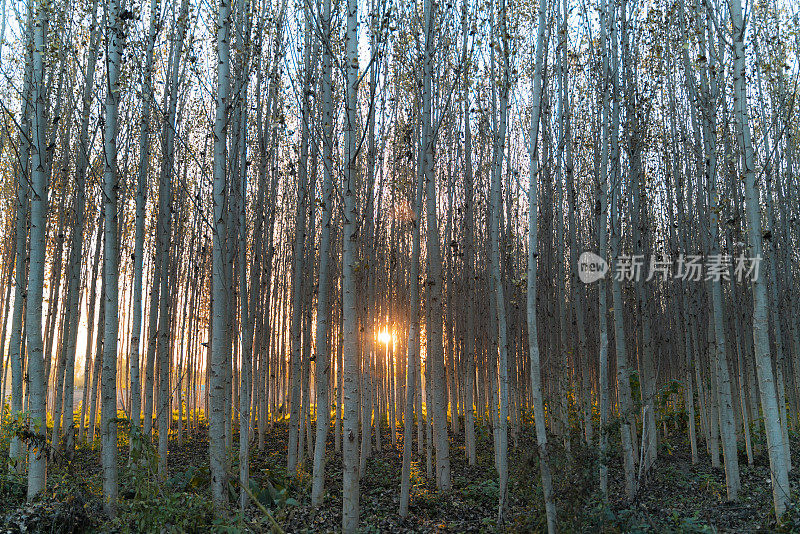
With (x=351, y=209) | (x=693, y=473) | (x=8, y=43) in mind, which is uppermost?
(x=8, y=43)

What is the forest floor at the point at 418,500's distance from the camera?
4.52m

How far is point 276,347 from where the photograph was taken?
39.4 ft

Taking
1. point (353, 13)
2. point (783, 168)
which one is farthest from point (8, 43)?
point (783, 168)

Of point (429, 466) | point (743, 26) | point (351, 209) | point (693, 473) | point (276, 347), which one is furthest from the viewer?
point (276, 347)

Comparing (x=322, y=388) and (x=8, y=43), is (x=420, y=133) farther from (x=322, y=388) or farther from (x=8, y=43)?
(x=8, y=43)

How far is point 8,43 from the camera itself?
872 cm

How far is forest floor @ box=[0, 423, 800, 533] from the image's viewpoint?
4.52 meters

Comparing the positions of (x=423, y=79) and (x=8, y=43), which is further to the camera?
(x=8, y=43)

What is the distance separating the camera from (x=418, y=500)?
257 inches

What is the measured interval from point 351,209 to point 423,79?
→ 90.5 inches

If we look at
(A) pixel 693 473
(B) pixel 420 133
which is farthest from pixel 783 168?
(B) pixel 420 133

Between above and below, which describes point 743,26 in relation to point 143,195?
above

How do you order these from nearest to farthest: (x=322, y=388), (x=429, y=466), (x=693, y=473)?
(x=322, y=388) < (x=429, y=466) < (x=693, y=473)

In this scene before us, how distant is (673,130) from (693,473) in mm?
5561
